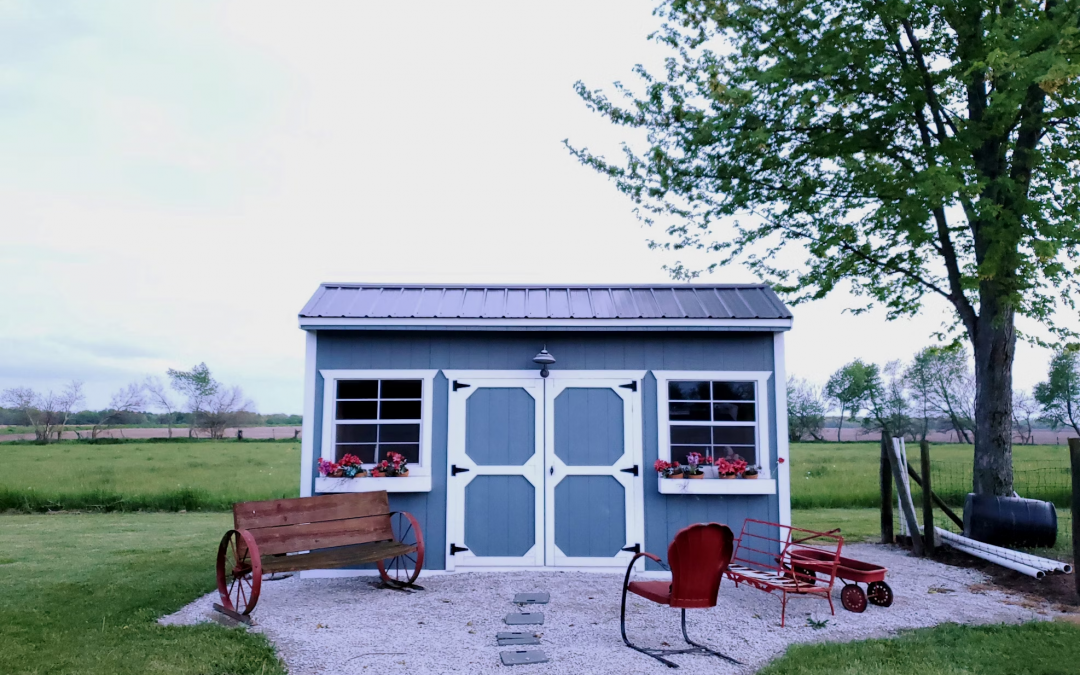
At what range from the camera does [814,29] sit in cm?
909

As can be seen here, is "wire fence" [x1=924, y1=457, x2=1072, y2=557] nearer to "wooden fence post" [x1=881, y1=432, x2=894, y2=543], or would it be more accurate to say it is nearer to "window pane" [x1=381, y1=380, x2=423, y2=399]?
"wooden fence post" [x1=881, y1=432, x2=894, y2=543]

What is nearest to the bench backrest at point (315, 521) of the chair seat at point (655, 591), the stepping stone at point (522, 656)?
the stepping stone at point (522, 656)

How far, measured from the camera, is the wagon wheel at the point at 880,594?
18.7 ft

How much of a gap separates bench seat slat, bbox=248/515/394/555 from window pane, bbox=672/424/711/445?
9.68 feet

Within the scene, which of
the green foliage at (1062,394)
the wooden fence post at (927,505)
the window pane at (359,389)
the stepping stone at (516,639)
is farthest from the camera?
the green foliage at (1062,394)

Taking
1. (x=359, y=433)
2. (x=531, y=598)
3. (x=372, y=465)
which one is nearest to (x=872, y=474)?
(x=531, y=598)

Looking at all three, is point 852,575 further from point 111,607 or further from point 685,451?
point 111,607

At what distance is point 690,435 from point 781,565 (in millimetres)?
1639

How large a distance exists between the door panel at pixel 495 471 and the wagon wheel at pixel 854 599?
2.78 metres

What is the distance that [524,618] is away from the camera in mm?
5168

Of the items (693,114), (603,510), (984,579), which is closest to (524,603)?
(603,510)

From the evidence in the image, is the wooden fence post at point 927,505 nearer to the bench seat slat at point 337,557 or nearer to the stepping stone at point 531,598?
the stepping stone at point 531,598

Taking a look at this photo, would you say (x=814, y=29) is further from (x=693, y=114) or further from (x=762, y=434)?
(x=762, y=434)

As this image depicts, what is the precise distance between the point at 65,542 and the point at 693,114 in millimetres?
10933
